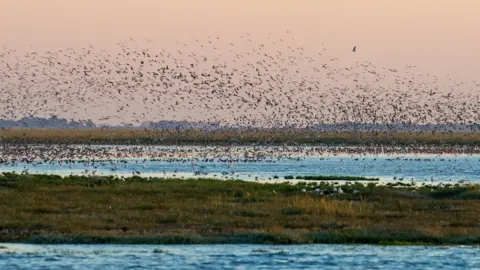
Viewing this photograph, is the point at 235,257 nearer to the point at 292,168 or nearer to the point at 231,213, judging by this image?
the point at 231,213

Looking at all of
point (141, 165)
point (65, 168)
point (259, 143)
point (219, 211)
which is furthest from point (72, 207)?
point (259, 143)

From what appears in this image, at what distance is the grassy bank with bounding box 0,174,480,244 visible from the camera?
131 feet

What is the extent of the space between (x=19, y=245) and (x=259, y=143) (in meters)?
137

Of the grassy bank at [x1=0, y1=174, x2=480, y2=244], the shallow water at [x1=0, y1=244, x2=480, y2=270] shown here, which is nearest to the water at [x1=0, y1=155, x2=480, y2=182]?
the grassy bank at [x1=0, y1=174, x2=480, y2=244]

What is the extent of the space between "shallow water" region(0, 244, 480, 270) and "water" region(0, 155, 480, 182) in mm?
35750

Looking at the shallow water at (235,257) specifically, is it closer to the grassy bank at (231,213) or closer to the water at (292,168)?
the grassy bank at (231,213)

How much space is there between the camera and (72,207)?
157 feet

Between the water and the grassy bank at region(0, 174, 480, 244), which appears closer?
the grassy bank at region(0, 174, 480, 244)

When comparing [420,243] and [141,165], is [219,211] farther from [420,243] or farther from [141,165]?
[141,165]

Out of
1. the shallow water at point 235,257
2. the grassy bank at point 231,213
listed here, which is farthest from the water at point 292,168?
the shallow water at point 235,257

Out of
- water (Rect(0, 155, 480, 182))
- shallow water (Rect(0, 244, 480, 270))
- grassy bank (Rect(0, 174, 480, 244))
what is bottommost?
shallow water (Rect(0, 244, 480, 270))

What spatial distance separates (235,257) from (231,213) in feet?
31.7

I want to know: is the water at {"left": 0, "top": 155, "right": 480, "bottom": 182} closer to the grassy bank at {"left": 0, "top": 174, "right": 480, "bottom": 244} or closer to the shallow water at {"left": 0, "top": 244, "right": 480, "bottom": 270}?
the grassy bank at {"left": 0, "top": 174, "right": 480, "bottom": 244}

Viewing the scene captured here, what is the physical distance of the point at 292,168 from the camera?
92062 millimetres
